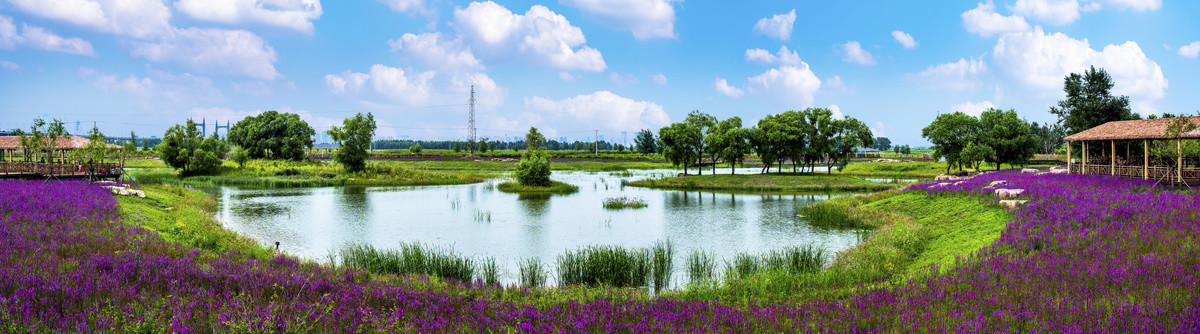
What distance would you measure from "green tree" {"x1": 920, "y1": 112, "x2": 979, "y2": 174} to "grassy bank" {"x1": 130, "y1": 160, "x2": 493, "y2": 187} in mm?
50532

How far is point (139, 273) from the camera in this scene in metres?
9.09

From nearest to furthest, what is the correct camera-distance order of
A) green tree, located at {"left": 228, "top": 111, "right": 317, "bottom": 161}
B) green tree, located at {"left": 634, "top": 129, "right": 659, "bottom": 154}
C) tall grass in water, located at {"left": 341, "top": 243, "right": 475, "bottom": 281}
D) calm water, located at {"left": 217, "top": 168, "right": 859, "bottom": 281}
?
tall grass in water, located at {"left": 341, "top": 243, "right": 475, "bottom": 281}
calm water, located at {"left": 217, "top": 168, "right": 859, "bottom": 281}
green tree, located at {"left": 228, "top": 111, "right": 317, "bottom": 161}
green tree, located at {"left": 634, "top": 129, "right": 659, "bottom": 154}

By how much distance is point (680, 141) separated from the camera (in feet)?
207

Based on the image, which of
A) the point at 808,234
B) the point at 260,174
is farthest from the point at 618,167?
the point at 808,234

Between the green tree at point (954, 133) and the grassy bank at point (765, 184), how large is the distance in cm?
1532

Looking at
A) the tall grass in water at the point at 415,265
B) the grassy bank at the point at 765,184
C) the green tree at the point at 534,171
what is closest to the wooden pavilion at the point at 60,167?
the green tree at the point at 534,171

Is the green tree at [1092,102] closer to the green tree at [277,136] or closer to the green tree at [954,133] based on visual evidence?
the green tree at [954,133]

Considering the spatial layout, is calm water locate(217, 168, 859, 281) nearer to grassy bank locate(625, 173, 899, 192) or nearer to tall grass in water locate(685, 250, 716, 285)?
tall grass in water locate(685, 250, 716, 285)

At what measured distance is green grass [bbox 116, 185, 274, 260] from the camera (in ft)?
52.4

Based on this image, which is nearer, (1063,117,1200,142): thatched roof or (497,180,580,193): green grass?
(1063,117,1200,142): thatched roof

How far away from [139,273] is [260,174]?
218 ft

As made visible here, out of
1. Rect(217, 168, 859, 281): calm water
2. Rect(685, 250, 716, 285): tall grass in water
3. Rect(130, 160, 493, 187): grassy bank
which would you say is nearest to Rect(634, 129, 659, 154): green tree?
Rect(130, 160, 493, 187): grassy bank

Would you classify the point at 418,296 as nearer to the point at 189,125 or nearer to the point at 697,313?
the point at 697,313

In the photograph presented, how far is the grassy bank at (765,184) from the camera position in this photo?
166 ft
